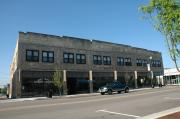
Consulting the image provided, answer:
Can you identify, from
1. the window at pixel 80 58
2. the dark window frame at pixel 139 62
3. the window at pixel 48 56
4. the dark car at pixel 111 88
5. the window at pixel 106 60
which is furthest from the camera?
the dark window frame at pixel 139 62

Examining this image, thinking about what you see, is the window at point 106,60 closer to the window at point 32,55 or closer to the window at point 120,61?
the window at point 120,61

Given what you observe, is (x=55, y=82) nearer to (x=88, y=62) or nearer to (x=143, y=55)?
(x=88, y=62)

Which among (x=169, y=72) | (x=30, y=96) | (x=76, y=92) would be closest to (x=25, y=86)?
(x=30, y=96)

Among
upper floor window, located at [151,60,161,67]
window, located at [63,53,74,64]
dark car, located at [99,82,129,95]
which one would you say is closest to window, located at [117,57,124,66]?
window, located at [63,53,74,64]

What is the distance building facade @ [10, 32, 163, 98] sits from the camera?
3676 centimetres

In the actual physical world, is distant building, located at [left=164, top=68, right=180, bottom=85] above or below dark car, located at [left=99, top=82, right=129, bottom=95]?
above

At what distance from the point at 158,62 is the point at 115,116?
177ft

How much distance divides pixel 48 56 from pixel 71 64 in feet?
14.9

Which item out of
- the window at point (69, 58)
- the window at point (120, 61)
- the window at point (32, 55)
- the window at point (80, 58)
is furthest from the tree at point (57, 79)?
the window at point (120, 61)

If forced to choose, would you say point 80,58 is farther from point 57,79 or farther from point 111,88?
point 111,88

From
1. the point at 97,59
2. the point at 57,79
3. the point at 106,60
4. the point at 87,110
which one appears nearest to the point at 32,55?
the point at 57,79

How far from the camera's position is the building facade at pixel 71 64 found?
36759mm

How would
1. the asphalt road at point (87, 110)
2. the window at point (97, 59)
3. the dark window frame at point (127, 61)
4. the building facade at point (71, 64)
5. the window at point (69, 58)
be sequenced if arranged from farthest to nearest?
the dark window frame at point (127, 61) < the window at point (97, 59) < the window at point (69, 58) < the building facade at point (71, 64) < the asphalt road at point (87, 110)

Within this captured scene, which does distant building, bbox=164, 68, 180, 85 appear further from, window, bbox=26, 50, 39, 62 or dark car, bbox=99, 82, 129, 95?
window, bbox=26, 50, 39, 62
